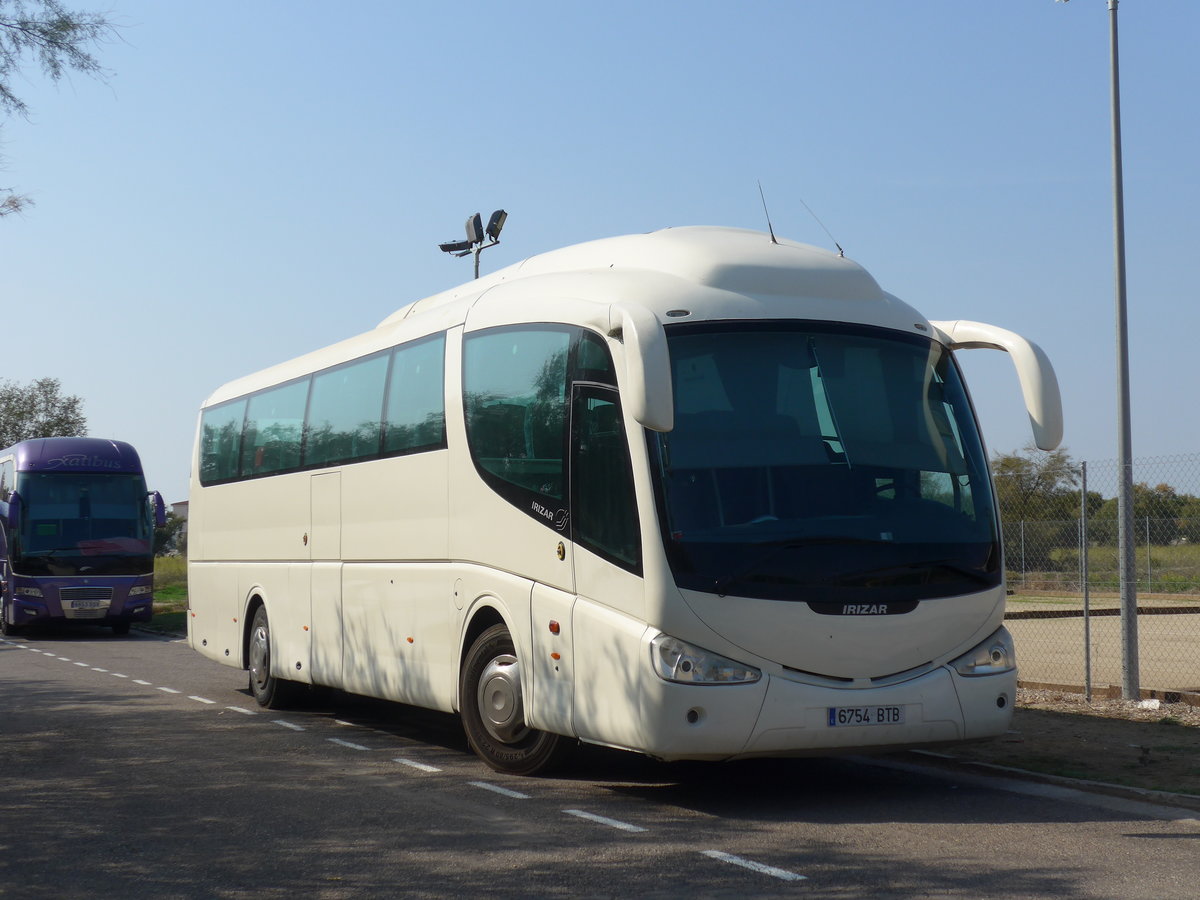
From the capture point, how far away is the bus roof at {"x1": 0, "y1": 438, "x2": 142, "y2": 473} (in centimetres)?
3009

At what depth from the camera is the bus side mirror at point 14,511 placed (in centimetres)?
2977

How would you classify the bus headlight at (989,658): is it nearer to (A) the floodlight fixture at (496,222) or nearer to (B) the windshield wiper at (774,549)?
(B) the windshield wiper at (774,549)

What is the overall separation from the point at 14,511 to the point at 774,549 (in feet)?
81.8

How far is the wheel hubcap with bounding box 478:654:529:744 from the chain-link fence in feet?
20.1

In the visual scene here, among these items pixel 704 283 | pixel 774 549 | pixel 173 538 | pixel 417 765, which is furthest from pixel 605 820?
pixel 173 538

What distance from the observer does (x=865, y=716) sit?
28.4 feet

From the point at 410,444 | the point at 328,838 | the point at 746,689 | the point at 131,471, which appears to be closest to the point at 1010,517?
the point at 410,444

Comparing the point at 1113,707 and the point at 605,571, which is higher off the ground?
the point at 605,571

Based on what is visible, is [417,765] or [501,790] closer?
[501,790]

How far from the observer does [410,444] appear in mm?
11883

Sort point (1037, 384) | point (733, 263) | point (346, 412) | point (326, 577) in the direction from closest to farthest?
point (1037, 384), point (733, 263), point (346, 412), point (326, 577)

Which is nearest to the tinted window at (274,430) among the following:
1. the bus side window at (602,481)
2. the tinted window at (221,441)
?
the tinted window at (221,441)

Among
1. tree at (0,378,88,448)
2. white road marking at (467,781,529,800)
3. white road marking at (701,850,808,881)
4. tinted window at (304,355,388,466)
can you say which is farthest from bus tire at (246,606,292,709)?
tree at (0,378,88,448)

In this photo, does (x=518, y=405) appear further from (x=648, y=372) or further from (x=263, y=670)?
(x=263, y=670)
